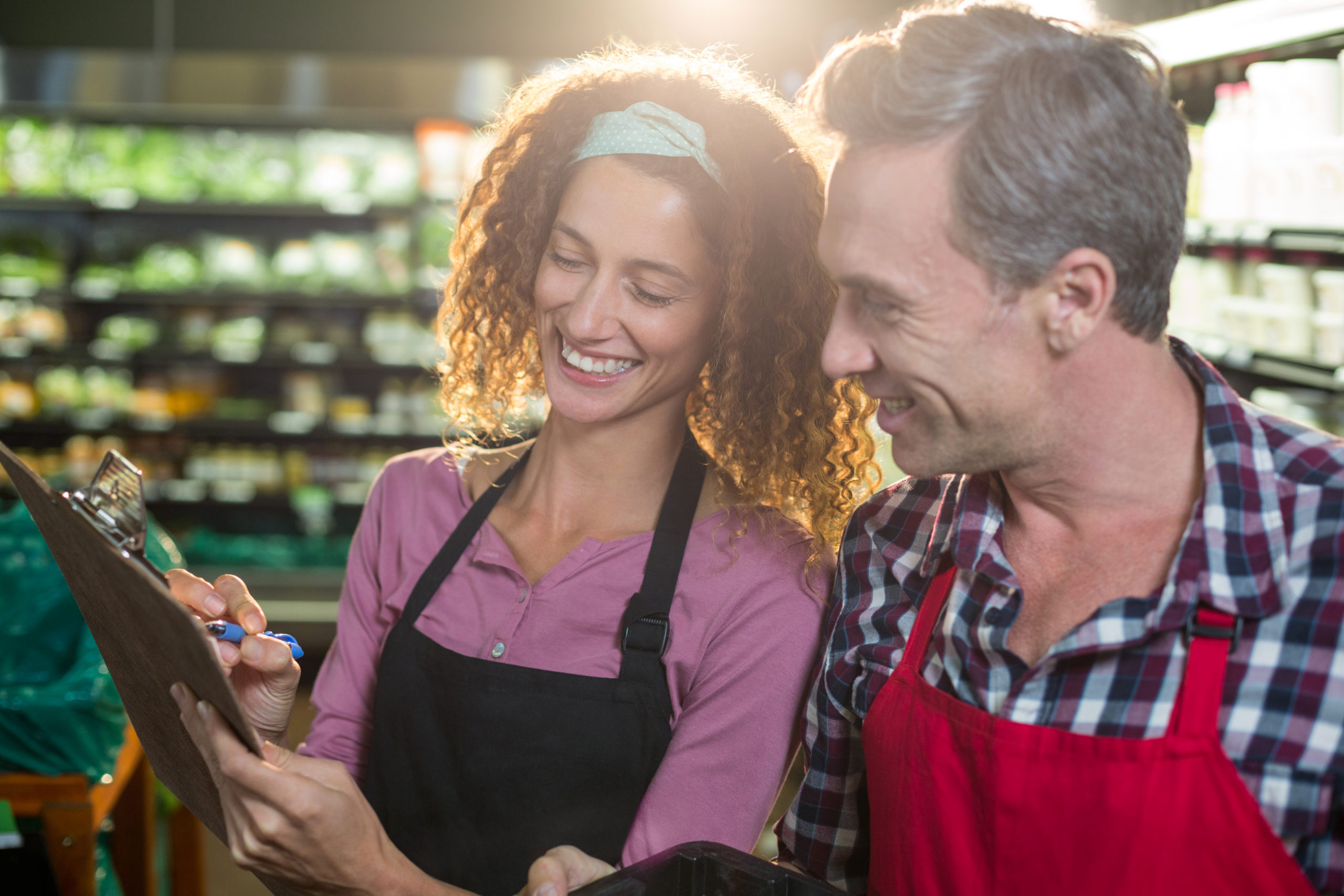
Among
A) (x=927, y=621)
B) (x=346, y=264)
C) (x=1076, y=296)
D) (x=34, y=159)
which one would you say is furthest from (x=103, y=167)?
(x=1076, y=296)

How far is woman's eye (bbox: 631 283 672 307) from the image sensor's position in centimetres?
153

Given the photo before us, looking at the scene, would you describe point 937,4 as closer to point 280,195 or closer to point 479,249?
point 479,249

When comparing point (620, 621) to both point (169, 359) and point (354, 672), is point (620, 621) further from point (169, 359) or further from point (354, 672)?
point (169, 359)

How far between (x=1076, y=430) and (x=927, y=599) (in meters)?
0.29

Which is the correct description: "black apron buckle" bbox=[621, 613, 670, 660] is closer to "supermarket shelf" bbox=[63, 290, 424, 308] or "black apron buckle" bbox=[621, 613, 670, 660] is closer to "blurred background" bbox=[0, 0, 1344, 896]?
"blurred background" bbox=[0, 0, 1344, 896]

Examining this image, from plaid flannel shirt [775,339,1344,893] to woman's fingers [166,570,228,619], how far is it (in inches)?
31.3

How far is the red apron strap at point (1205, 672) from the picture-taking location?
3.35 ft

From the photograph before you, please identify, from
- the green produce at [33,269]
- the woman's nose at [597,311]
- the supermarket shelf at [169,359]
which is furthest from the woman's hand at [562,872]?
the green produce at [33,269]

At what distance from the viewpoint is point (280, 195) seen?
17.4 ft

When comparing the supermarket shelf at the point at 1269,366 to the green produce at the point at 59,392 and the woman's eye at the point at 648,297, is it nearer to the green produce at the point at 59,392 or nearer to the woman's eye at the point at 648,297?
the woman's eye at the point at 648,297

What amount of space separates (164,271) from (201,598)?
Answer: 4628 mm

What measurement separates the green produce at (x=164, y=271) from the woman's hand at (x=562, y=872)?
15.7 ft

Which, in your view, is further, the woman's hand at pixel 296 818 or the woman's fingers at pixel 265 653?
the woman's fingers at pixel 265 653

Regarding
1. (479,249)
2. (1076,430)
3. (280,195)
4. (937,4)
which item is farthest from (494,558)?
(280,195)
